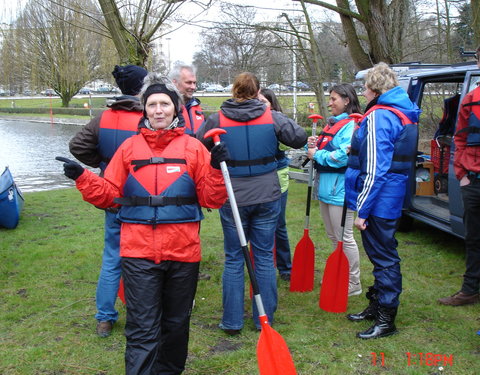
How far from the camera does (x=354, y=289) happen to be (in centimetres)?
487

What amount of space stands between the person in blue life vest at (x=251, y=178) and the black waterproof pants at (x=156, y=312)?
926mm

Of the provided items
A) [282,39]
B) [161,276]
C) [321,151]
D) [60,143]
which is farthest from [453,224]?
[60,143]

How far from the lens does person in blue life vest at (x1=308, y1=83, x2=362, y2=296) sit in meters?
4.62

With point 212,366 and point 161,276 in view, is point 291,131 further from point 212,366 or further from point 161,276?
point 212,366

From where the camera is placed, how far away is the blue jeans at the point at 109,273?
3986 millimetres

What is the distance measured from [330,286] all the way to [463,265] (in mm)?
2142

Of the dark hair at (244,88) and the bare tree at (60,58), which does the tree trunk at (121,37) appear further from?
the bare tree at (60,58)

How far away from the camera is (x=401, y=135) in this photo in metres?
3.78

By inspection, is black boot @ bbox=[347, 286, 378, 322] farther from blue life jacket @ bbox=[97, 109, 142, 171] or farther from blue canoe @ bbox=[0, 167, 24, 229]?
blue canoe @ bbox=[0, 167, 24, 229]

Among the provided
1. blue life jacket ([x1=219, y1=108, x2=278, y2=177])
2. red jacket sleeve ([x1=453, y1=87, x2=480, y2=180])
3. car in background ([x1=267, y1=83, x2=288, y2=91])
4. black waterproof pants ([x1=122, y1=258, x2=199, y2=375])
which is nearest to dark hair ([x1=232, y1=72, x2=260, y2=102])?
blue life jacket ([x1=219, y1=108, x2=278, y2=177])

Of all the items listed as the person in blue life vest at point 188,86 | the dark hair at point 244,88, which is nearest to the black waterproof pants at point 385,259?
the dark hair at point 244,88

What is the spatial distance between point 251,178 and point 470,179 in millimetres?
1822

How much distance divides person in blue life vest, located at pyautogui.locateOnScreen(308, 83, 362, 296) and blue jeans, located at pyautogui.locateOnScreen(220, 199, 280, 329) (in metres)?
0.82
